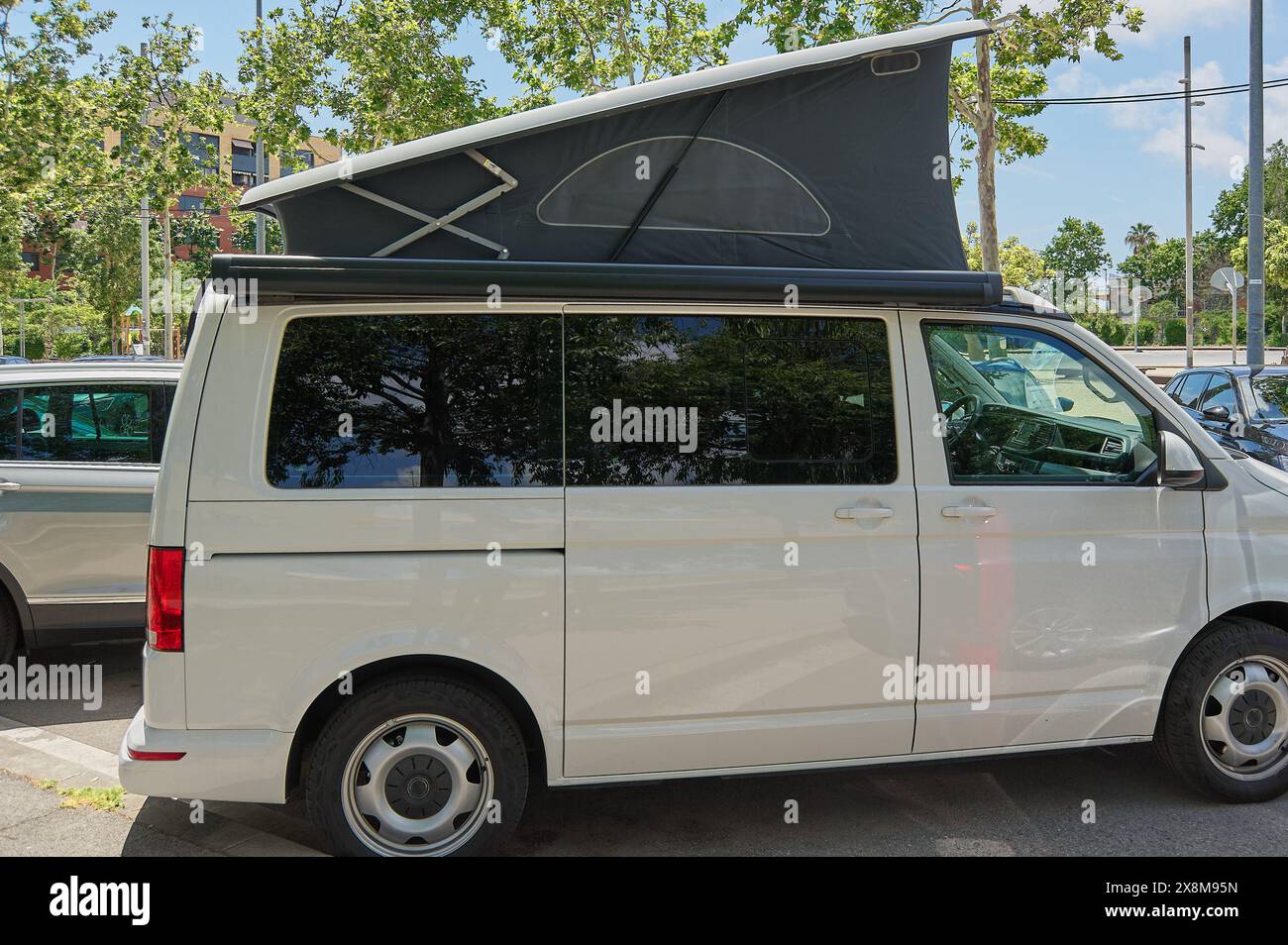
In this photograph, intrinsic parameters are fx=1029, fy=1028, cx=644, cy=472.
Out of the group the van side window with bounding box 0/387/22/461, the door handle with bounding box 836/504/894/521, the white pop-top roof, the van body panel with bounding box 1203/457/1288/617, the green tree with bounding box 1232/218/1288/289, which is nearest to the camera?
the white pop-top roof

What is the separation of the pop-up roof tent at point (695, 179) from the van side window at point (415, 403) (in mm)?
310

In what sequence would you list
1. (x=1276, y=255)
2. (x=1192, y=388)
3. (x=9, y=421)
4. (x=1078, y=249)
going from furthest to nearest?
(x=1078, y=249) → (x=1276, y=255) → (x=1192, y=388) → (x=9, y=421)

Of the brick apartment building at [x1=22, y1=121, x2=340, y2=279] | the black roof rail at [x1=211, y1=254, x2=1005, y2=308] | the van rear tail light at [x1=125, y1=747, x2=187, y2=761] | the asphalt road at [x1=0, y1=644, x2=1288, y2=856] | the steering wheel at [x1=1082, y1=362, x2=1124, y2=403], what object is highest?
the brick apartment building at [x1=22, y1=121, x2=340, y2=279]

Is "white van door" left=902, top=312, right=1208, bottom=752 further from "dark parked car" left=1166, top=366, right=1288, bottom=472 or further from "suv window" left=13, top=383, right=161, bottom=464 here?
"dark parked car" left=1166, top=366, right=1288, bottom=472

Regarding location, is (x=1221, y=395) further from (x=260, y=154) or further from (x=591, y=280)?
(x=260, y=154)

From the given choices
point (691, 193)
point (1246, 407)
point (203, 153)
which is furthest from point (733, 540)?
point (203, 153)

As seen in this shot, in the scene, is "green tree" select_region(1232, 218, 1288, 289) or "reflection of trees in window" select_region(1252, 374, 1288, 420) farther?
"green tree" select_region(1232, 218, 1288, 289)

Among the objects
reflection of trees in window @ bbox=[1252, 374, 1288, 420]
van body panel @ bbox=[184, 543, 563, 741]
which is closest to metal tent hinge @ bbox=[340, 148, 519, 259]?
van body panel @ bbox=[184, 543, 563, 741]

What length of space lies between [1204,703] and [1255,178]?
1447cm

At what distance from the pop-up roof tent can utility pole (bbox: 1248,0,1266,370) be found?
13.2 metres

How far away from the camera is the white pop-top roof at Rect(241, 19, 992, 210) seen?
3533 millimetres

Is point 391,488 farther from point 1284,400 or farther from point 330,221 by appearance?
point 1284,400

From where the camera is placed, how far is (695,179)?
12.4ft
